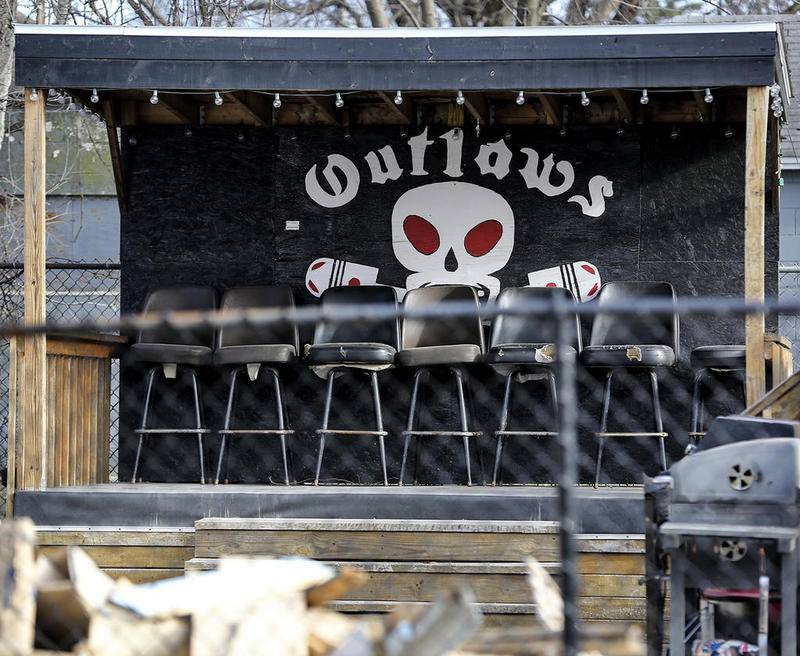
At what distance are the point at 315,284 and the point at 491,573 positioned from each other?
2416 millimetres

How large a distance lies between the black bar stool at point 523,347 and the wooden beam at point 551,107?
0.91 m

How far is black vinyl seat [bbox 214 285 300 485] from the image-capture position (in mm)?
5910

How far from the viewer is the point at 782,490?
3.36 m

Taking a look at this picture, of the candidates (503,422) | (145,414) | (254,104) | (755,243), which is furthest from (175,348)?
(755,243)

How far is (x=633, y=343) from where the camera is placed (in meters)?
6.10

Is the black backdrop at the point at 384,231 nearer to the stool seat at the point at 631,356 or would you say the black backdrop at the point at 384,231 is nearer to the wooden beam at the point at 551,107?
the wooden beam at the point at 551,107

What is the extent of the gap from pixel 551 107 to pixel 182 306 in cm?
217

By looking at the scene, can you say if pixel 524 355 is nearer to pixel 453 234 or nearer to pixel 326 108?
pixel 453 234

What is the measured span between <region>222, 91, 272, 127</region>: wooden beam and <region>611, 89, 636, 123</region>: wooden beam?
6.09 feet

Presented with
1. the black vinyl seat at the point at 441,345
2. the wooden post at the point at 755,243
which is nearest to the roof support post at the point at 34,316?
the black vinyl seat at the point at 441,345

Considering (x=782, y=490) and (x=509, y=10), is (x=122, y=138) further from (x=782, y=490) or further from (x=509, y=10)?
(x=509, y=10)

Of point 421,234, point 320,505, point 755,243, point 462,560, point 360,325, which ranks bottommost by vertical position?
point 462,560

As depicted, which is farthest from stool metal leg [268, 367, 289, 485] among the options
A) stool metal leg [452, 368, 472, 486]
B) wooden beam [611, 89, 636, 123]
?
wooden beam [611, 89, 636, 123]

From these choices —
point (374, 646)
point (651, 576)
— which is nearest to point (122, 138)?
point (651, 576)
